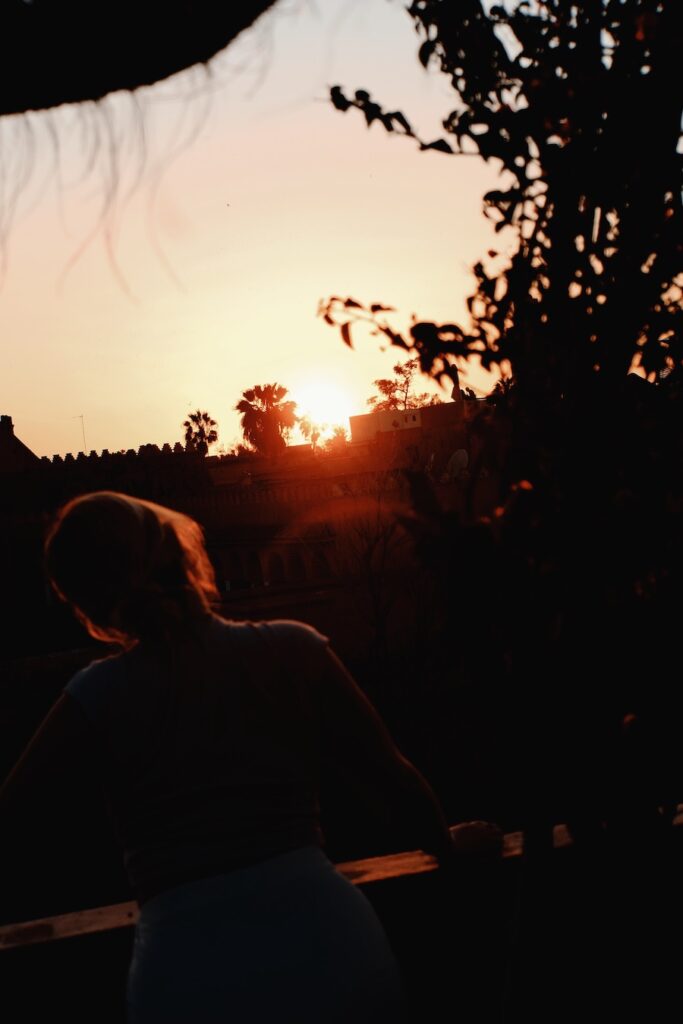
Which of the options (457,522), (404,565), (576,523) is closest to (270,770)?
(457,522)

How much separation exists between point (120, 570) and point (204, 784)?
1.17ft

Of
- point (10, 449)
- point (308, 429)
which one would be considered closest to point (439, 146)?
point (10, 449)

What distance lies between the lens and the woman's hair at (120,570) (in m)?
1.51

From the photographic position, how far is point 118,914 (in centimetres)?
219

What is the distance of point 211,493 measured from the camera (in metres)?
17.0

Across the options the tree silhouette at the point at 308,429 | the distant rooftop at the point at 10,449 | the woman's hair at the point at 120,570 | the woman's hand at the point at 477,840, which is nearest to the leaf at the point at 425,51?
the woman's hair at the point at 120,570

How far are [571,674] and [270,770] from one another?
0.59 metres

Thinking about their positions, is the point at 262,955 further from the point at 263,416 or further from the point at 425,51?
the point at 263,416

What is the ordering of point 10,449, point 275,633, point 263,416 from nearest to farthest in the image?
point 275,633, point 10,449, point 263,416

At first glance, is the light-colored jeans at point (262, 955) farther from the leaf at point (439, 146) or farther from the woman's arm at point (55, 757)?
the leaf at point (439, 146)

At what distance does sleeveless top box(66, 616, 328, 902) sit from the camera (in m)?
1.48

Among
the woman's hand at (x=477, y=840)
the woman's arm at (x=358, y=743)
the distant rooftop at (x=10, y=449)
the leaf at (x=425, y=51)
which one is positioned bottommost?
the woman's hand at (x=477, y=840)

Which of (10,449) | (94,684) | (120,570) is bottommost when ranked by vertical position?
(94,684)

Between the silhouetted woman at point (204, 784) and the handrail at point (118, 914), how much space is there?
2.21 ft
